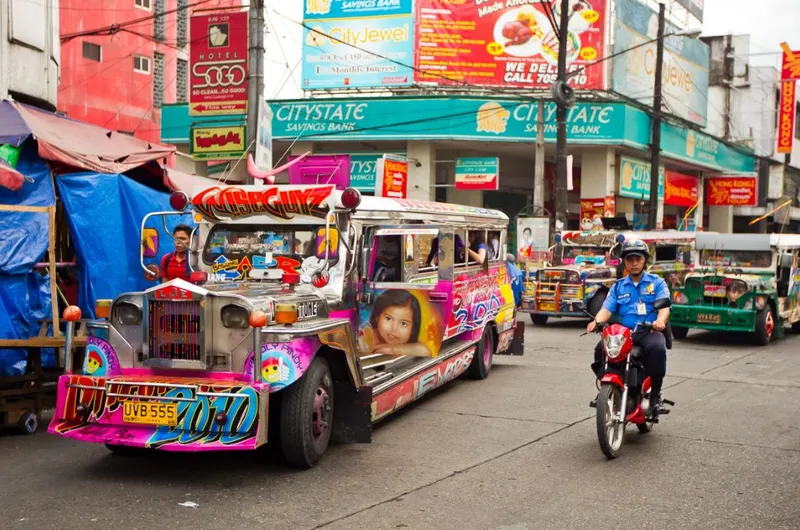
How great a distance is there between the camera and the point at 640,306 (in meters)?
7.96

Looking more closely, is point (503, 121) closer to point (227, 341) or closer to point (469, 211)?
point (469, 211)

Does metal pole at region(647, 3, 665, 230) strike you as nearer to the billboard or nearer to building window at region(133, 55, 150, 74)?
the billboard

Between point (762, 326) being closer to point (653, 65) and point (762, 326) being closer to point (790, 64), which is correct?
point (653, 65)

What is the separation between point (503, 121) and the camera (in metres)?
28.9

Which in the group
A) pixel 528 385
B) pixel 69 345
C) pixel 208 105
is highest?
pixel 208 105

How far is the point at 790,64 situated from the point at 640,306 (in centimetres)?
3546

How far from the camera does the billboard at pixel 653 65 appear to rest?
102ft

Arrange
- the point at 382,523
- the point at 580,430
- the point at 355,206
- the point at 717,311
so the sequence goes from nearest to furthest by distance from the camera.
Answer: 1. the point at 382,523
2. the point at 355,206
3. the point at 580,430
4. the point at 717,311

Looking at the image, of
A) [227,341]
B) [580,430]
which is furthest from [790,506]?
[227,341]

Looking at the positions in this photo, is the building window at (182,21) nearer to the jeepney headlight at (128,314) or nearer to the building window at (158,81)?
the building window at (158,81)

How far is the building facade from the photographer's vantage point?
13891 mm

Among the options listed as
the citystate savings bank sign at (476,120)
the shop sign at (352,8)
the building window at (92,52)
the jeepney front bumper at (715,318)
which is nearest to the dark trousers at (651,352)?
the jeepney front bumper at (715,318)

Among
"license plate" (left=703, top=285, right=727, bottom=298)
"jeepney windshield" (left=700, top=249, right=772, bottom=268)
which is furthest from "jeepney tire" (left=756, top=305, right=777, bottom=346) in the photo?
"jeepney windshield" (left=700, top=249, right=772, bottom=268)

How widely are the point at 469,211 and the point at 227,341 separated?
528 cm
